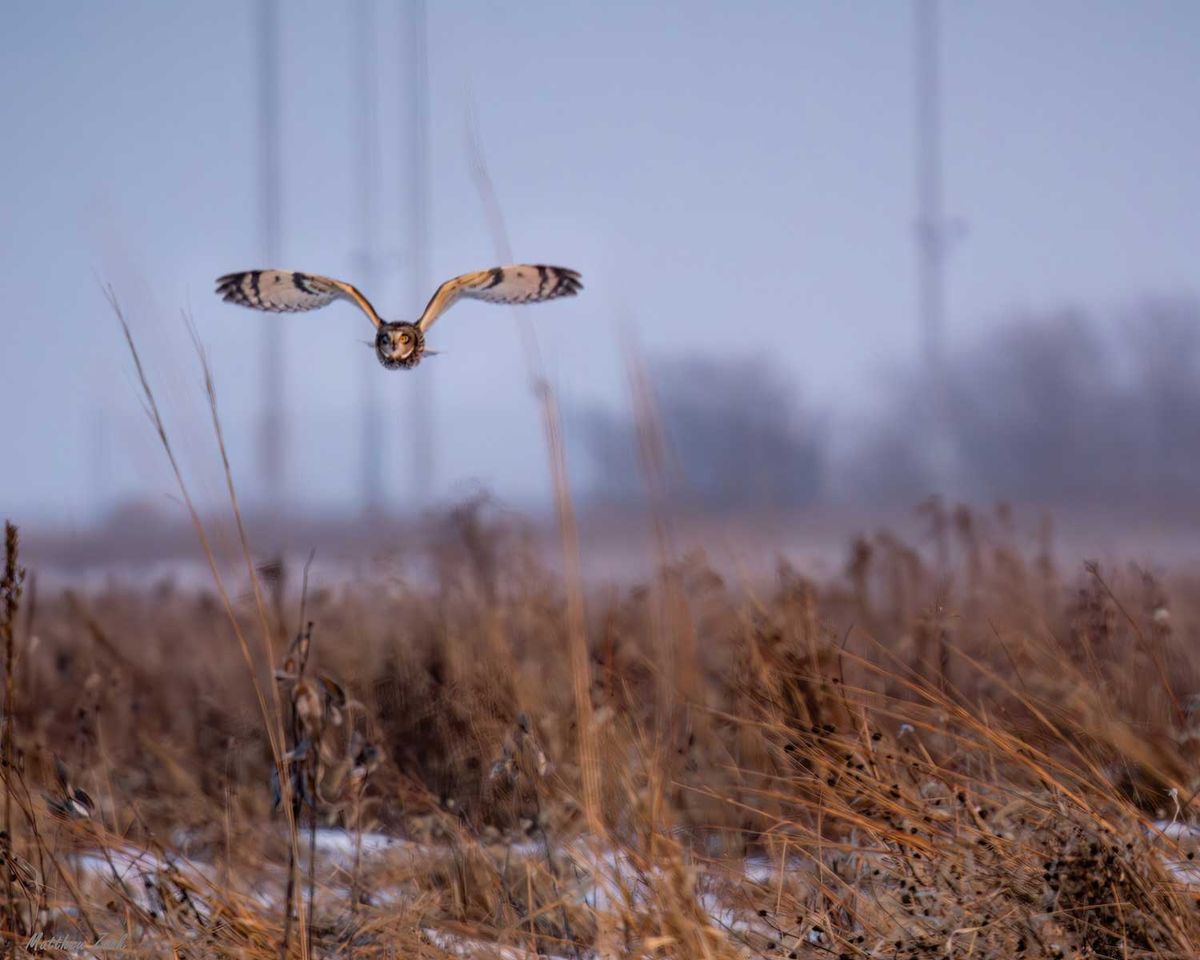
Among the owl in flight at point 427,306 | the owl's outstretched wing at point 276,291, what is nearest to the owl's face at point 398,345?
the owl in flight at point 427,306

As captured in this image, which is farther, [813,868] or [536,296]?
[813,868]

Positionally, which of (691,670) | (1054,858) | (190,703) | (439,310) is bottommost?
(190,703)

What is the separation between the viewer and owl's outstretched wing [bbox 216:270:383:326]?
1853 millimetres

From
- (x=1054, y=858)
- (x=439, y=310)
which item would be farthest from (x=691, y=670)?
(x=439, y=310)

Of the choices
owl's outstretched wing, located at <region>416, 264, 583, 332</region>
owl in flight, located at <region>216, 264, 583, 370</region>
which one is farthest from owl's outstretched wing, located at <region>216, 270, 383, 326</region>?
owl's outstretched wing, located at <region>416, 264, 583, 332</region>

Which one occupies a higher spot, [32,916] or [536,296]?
[536,296]

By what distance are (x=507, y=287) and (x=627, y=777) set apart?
2.39ft

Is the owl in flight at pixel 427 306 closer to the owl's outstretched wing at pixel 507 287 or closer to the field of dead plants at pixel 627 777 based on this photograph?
the owl's outstretched wing at pixel 507 287

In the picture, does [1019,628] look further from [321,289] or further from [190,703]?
[190,703]

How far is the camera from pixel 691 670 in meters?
2.12

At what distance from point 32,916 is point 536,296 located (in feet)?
4.26

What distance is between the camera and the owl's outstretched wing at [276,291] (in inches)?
72.9

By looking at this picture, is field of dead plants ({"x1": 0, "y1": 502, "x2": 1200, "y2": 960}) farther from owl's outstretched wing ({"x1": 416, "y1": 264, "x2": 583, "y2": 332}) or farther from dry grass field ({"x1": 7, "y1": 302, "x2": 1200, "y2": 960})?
owl's outstretched wing ({"x1": 416, "y1": 264, "x2": 583, "y2": 332})

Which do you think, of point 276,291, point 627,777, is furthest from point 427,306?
point 627,777
